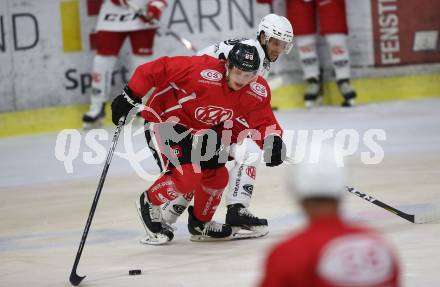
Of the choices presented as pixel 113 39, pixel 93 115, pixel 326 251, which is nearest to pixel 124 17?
pixel 113 39

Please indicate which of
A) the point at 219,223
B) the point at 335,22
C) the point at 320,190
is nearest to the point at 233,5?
the point at 335,22

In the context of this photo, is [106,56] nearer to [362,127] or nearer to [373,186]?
[362,127]

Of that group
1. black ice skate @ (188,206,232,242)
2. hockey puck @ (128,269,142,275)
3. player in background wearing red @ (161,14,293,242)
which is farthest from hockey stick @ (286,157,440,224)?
hockey puck @ (128,269,142,275)

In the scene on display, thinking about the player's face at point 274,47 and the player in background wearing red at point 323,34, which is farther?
the player in background wearing red at point 323,34

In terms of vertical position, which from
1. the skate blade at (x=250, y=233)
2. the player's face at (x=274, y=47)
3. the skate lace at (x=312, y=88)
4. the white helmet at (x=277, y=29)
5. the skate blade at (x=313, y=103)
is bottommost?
the skate blade at (x=313, y=103)

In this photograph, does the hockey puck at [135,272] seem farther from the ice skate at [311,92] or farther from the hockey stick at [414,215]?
the ice skate at [311,92]

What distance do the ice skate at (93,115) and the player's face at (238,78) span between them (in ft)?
16.2

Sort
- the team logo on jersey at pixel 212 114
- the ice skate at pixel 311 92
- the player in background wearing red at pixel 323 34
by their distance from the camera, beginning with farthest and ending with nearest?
the ice skate at pixel 311 92 < the player in background wearing red at pixel 323 34 < the team logo on jersey at pixel 212 114

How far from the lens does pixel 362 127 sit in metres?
9.79

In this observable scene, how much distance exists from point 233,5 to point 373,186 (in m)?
4.17

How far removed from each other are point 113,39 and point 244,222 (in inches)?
192

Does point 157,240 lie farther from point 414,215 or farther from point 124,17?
point 124,17

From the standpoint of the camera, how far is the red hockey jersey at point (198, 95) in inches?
227

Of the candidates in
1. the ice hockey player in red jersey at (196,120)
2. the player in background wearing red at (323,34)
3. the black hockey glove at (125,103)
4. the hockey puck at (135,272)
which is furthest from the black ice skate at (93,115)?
the hockey puck at (135,272)
